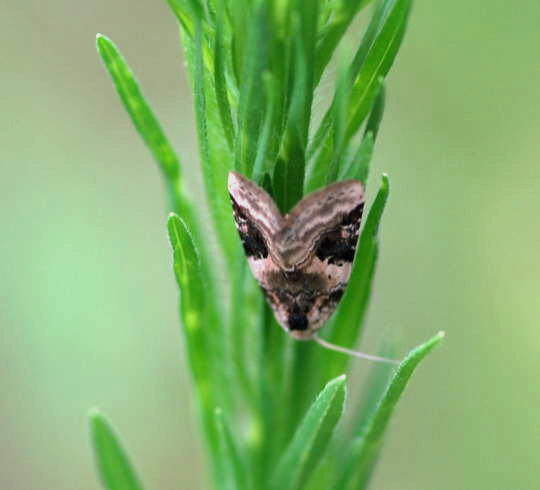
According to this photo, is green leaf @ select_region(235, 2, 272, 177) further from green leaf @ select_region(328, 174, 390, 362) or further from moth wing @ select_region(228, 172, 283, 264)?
green leaf @ select_region(328, 174, 390, 362)

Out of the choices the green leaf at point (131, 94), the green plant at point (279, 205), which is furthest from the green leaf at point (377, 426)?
the green leaf at point (131, 94)

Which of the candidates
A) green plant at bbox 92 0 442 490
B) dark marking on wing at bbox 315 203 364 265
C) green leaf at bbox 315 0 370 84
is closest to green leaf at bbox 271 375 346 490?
green plant at bbox 92 0 442 490

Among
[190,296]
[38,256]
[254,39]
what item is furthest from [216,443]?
Answer: [38,256]

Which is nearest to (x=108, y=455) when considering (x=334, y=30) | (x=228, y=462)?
(x=228, y=462)

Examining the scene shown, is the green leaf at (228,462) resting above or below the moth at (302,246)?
below

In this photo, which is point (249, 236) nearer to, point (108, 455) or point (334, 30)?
point (334, 30)

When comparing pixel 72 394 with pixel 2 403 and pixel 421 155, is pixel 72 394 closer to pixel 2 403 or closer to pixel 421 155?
pixel 2 403

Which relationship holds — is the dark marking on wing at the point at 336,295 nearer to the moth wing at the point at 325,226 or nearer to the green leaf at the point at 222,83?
the moth wing at the point at 325,226
